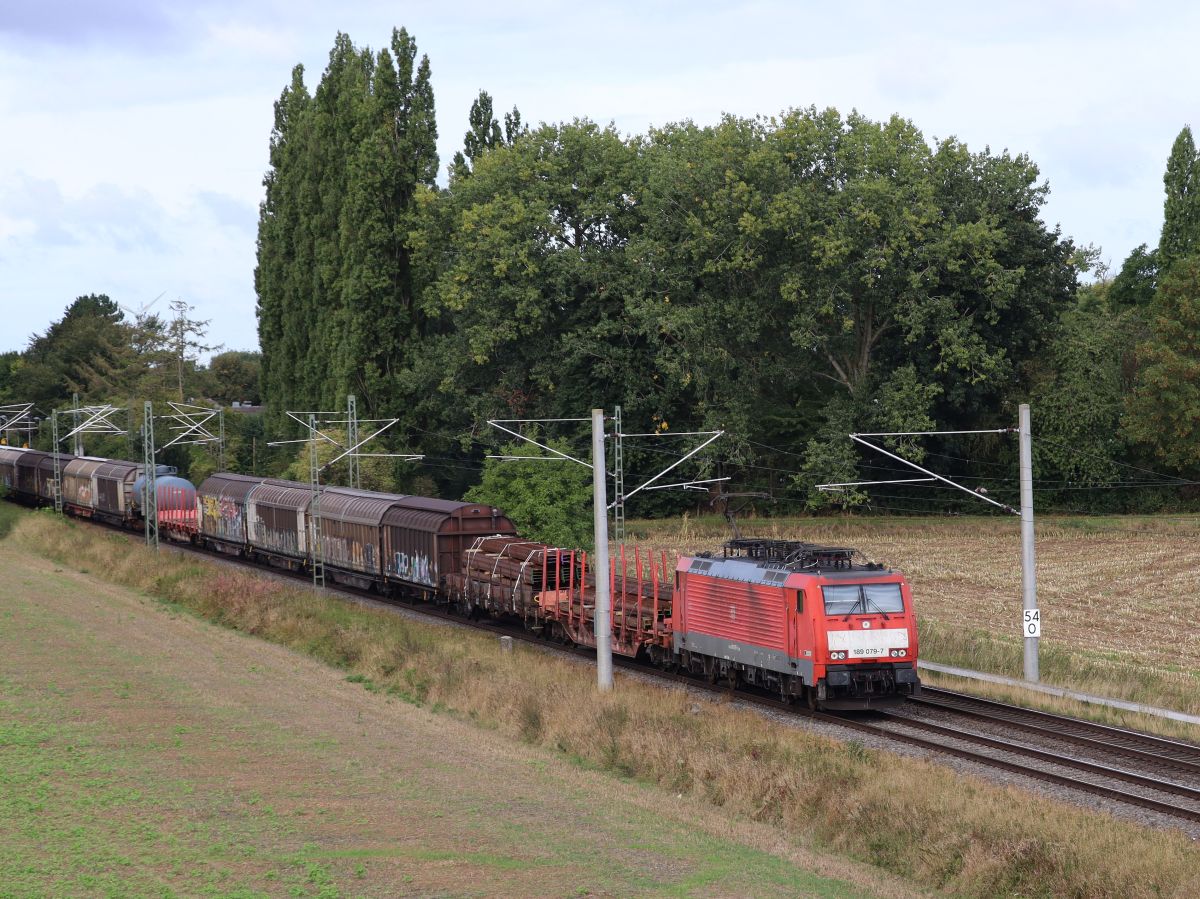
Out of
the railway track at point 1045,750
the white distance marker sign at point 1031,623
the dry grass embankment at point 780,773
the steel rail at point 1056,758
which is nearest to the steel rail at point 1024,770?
the railway track at point 1045,750

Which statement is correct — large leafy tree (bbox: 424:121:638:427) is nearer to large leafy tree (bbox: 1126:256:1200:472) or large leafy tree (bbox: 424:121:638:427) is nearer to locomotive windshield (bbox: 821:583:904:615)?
large leafy tree (bbox: 1126:256:1200:472)

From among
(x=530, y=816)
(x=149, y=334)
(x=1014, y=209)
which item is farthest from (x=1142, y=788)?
(x=149, y=334)

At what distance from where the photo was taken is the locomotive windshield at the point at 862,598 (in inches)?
1023

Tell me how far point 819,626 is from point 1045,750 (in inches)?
190

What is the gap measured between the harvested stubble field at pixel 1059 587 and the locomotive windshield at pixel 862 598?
607 centimetres

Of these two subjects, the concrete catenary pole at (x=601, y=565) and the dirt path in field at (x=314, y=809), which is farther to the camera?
the concrete catenary pole at (x=601, y=565)

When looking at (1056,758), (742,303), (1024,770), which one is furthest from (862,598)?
(742,303)

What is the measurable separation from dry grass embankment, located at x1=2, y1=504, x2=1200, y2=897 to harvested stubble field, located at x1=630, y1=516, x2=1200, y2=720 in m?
8.40

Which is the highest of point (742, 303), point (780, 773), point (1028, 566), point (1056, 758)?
point (742, 303)

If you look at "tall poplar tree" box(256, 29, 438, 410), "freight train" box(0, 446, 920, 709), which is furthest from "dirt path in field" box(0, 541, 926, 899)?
"tall poplar tree" box(256, 29, 438, 410)

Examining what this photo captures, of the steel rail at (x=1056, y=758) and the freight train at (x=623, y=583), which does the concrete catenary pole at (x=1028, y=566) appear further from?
the steel rail at (x=1056, y=758)

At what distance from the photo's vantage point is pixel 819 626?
25719 millimetres

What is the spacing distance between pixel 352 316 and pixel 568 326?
1256cm

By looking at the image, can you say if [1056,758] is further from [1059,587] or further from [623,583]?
[1059,587]
